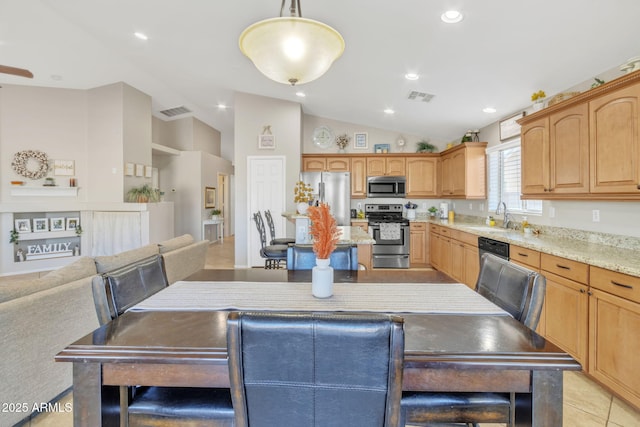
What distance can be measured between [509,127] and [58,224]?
823cm

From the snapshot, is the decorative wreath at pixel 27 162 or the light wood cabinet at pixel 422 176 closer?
the decorative wreath at pixel 27 162

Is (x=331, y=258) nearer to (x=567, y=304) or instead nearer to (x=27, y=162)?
(x=567, y=304)

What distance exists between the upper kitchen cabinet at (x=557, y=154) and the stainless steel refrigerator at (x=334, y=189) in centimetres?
325

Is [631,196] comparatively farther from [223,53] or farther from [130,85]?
[130,85]

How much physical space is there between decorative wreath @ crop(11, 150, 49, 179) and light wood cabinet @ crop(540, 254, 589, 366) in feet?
26.7

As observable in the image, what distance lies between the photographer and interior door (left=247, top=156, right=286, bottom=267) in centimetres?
602

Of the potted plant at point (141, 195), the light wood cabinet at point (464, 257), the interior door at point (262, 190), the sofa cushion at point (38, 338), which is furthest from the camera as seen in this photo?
the potted plant at point (141, 195)

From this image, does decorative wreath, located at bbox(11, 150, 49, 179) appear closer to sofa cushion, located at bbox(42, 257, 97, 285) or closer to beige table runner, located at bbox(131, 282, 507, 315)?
sofa cushion, located at bbox(42, 257, 97, 285)

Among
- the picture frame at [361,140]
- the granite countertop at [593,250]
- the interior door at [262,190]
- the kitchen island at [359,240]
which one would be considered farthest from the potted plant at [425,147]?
Answer: the kitchen island at [359,240]

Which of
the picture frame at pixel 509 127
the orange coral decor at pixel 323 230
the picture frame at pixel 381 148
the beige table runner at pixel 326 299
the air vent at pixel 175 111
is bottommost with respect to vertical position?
the beige table runner at pixel 326 299

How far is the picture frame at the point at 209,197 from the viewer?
8.86 metres

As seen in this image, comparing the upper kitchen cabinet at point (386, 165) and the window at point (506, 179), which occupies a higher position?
the upper kitchen cabinet at point (386, 165)

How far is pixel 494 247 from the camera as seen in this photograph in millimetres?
3473

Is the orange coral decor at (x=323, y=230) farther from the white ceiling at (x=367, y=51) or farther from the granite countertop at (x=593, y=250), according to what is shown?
the white ceiling at (x=367, y=51)
